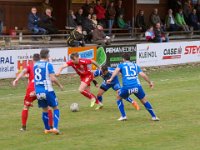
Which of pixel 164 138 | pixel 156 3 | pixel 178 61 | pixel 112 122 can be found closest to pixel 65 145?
pixel 164 138

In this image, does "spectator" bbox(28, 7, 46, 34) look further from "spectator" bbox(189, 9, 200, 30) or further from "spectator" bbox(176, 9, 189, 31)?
"spectator" bbox(189, 9, 200, 30)

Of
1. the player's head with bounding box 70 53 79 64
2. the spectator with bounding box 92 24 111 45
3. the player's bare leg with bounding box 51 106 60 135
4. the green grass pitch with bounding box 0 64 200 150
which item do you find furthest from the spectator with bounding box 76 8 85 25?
the player's bare leg with bounding box 51 106 60 135

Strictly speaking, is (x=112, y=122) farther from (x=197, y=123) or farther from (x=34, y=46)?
(x=34, y=46)

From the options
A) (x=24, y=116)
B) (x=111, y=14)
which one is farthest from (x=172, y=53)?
(x=24, y=116)

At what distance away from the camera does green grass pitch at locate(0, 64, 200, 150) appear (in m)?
12.6

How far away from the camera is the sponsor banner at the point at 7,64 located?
2381 centimetres

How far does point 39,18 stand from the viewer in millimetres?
29781

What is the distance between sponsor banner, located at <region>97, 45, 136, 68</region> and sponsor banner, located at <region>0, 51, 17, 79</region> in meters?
4.81

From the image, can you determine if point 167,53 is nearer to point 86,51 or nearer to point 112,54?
point 112,54

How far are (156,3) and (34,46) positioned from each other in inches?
552

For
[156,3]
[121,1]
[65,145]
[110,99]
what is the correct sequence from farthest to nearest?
[156,3], [121,1], [110,99], [65,145]

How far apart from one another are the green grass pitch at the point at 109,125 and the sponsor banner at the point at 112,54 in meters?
5.36

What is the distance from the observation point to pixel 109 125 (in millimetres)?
15055

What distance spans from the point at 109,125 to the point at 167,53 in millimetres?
16153
